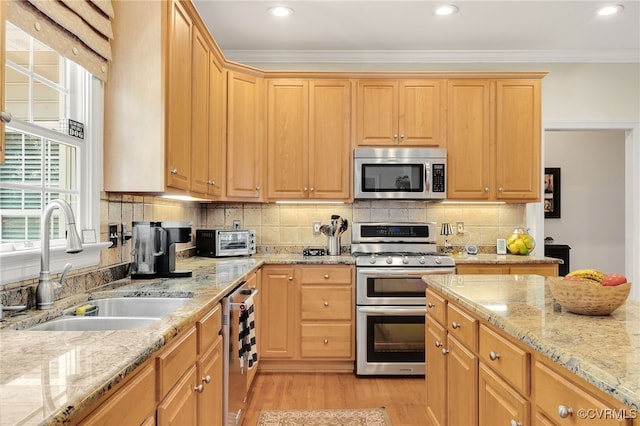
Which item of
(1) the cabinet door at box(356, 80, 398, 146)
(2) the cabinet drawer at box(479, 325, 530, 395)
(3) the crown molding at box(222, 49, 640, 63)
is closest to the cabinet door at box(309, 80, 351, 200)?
(1) the cabinet door at box(356, 80, 398, 146)

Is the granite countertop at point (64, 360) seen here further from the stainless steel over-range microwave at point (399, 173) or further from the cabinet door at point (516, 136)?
the cabinet door at point (516, 136)

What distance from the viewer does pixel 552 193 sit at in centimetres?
585

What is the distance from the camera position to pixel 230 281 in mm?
2328

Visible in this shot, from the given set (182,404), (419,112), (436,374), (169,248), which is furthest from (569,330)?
(419,112)

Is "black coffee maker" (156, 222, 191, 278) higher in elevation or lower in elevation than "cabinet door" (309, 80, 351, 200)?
lower

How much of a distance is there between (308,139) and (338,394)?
6.80ft

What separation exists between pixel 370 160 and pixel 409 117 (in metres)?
0.53

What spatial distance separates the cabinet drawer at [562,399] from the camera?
938 millimetres

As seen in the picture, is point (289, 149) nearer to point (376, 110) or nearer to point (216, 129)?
point (216, 129)

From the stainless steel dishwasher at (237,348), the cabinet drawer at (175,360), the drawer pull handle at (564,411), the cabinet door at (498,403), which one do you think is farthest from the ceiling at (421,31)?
the drawer pull handle at (564,411)

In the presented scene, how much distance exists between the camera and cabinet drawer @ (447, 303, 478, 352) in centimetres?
174

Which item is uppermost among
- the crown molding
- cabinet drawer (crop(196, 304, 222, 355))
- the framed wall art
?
the crown molding

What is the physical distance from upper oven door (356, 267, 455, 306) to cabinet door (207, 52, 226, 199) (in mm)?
1332

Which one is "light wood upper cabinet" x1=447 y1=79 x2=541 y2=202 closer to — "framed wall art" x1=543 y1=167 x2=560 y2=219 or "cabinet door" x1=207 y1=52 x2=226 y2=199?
"cabinet door" x1=207 y1=52 x2=226 y2=199
